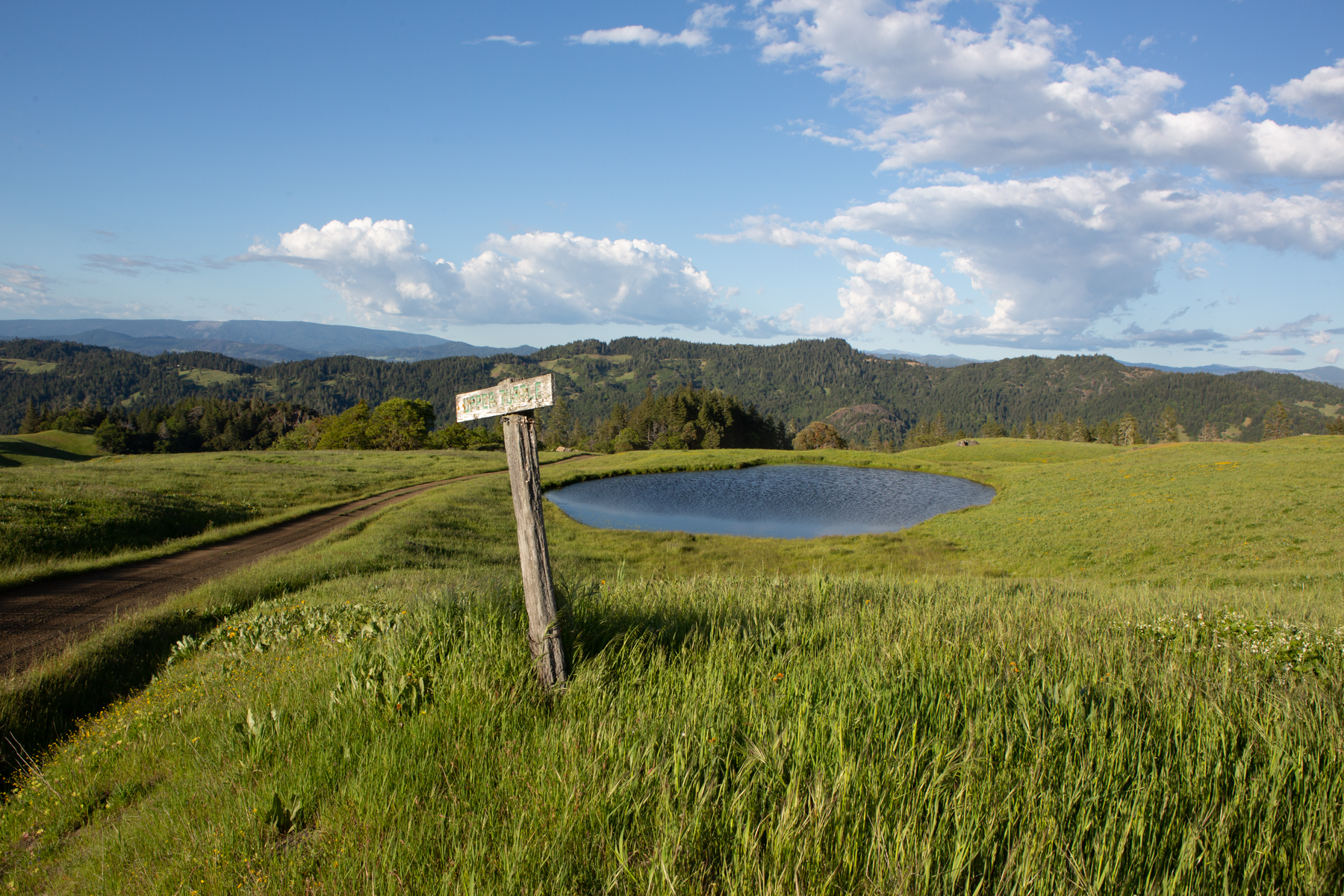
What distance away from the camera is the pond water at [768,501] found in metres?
37.0

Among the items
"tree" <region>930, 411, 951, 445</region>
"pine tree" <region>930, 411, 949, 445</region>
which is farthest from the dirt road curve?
"tree" <region>930, 411, 951, 445</region>

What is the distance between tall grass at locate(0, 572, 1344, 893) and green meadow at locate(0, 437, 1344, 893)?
2 cm

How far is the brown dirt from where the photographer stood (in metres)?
9.16

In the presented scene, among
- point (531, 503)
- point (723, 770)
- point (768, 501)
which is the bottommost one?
point (768, 501)

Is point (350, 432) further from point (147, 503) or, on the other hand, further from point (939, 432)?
point (939, 432)

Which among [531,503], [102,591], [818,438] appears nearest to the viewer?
[531,503]

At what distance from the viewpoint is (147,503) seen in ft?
66.4

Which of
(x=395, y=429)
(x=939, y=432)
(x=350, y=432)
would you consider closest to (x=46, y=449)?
(x=350, y=432)

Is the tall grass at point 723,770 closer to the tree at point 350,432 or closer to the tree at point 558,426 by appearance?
the tree at point 350,432

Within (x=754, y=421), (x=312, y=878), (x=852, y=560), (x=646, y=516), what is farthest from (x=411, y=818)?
(x=754, y=421)

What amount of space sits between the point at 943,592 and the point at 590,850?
7.62 metres

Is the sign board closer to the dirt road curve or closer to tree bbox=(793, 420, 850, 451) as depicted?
the dirt road curve

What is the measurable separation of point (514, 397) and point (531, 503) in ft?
2.84

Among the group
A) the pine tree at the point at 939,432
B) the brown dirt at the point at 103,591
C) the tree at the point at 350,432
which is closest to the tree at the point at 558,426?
the tree at the point at 350,432
